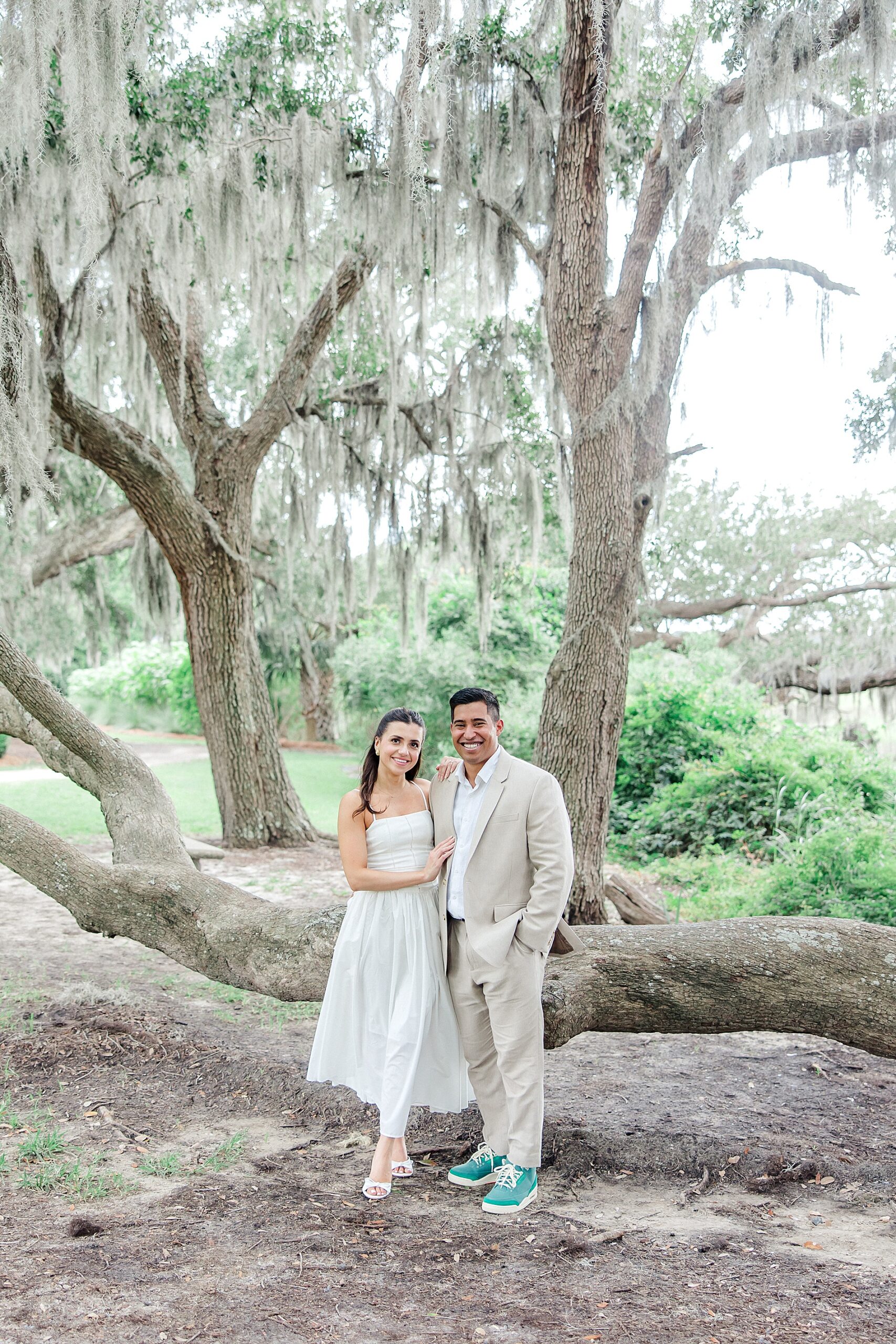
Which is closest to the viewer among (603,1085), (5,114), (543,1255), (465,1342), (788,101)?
(465,1342)

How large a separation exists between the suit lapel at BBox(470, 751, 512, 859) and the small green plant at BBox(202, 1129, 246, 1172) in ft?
4.37

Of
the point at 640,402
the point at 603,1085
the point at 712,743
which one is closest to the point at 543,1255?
the point at 603,1085

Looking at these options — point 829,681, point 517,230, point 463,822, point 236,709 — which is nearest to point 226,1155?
point 463,822

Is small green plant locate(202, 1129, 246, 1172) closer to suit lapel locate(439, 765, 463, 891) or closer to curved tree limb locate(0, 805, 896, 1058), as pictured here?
curved tree limb locate(0, 805, 896, 1058)

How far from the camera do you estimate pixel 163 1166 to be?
10.5ft

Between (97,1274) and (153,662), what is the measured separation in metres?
27.3

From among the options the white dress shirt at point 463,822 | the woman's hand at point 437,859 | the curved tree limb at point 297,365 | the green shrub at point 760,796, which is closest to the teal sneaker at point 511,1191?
the white dress shirt at point 463,822

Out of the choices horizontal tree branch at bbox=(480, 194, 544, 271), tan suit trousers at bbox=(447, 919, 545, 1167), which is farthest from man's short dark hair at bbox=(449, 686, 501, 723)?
horizontal tree branch at bbox=(480, 194, 544, 271)

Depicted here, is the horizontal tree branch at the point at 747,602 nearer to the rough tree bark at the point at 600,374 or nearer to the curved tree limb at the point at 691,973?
the rough tree bark at the point at 600,374

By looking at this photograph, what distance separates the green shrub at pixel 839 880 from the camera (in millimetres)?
6414

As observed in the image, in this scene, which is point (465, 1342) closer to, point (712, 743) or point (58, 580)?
point (712, 743)

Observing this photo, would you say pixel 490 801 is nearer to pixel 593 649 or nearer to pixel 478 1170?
pixel 478 1170

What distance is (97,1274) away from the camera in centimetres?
248

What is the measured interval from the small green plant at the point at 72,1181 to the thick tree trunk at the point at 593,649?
366cm
